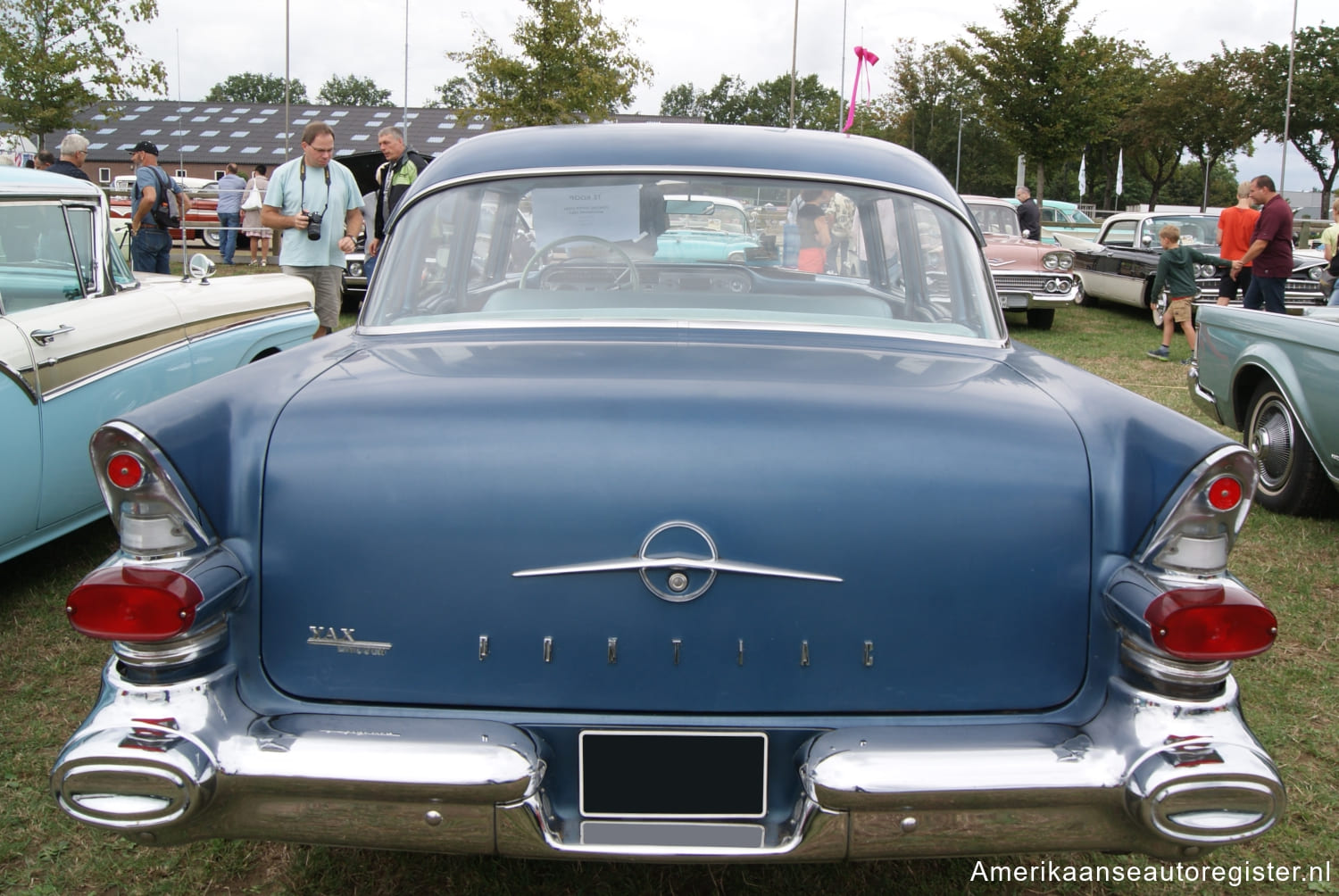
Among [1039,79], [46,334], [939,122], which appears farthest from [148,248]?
[939,122]

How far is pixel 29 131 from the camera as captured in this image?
2280 centimetres

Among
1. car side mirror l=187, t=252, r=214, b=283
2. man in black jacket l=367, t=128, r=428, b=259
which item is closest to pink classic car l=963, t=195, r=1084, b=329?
man in black jacket l=367, t=128, r=428, b=259

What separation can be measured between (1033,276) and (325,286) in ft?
28.2

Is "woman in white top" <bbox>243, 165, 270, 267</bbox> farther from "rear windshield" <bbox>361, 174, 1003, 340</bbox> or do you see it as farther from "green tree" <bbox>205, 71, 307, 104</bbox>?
"green tree" <bbox>205, 71, 307, 104</bbox>

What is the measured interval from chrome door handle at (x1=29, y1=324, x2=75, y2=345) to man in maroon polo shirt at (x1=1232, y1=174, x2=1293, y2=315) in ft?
32.9

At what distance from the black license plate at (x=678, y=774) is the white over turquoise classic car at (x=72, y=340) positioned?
9.05ft

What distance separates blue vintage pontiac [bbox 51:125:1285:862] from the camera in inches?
71.7

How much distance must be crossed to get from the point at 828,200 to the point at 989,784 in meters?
1.66

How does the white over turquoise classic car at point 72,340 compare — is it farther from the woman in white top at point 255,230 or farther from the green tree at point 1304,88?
the green tree at point 1304,88

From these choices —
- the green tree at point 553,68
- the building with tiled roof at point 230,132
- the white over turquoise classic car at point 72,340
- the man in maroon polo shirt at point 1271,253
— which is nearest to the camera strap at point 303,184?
the white over turquoise classic car at point 72,340

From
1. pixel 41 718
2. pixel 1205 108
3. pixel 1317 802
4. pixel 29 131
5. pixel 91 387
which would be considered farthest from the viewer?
pixel 1205 108

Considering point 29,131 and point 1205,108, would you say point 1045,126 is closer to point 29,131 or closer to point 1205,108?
point 1205,108

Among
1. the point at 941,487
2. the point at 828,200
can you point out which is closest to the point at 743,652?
the point at 941,487

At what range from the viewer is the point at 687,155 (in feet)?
9.45
